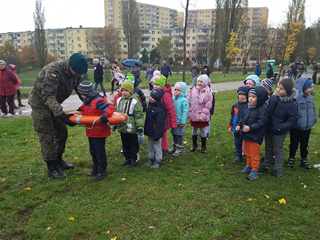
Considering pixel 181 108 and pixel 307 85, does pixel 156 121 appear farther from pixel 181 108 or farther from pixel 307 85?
pixel 307 85

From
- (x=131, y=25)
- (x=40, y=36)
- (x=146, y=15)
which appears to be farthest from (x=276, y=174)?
(x=146, y=15)

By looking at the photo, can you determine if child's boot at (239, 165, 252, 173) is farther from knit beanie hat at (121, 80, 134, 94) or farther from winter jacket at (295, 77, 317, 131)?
knit beanie hat at (121, 80, 134, 94)

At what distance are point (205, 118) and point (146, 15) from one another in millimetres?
135886

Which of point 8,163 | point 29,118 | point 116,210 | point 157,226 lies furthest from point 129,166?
point 29,118

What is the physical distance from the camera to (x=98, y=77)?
52.3 feet

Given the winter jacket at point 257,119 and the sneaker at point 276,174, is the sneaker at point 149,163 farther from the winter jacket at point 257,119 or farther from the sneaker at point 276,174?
the sneaker at point 276,174

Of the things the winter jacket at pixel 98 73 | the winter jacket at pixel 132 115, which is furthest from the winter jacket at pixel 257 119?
the winter jacket at pixel 98 73

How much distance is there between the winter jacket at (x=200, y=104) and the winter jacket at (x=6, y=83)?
779 centimetres

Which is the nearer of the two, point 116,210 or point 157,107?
point 116,210

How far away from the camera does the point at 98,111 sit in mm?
4652

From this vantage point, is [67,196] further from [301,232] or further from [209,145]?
[209,145]

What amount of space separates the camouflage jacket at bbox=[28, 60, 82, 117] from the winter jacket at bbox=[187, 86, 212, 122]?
2.67 meters

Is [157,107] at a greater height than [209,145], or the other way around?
[157,107]

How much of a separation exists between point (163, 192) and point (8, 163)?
3779 millimetres
